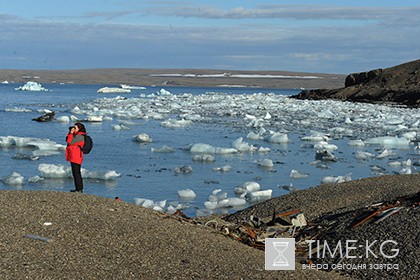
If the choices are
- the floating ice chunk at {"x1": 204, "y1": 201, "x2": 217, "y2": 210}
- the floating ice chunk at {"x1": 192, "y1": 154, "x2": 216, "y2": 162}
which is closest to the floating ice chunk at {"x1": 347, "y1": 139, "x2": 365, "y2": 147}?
the floating ice chunk at {"x1": 192, "y1": 154, "x2": 216, "y2": 162}

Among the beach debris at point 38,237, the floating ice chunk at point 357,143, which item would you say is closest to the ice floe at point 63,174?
the beach debris at point 38,237

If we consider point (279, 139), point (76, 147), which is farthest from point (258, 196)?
point (279, 139)

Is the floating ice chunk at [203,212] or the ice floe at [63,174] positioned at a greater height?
the ice floe at [63,174]

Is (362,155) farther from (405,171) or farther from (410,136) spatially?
(410,136)

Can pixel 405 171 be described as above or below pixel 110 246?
below

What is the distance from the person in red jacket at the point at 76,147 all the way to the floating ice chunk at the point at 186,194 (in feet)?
5.29

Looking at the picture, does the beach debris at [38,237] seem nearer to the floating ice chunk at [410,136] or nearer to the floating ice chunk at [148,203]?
the floating ice chunk at [148,203]

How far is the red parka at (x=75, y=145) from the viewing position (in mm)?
7133

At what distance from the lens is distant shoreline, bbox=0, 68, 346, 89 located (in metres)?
110

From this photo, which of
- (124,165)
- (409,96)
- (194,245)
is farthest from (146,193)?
(409,96)

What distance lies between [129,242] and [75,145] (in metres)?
2.81

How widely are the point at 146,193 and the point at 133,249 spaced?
4348mm

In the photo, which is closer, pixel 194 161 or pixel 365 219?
pixel 365 219

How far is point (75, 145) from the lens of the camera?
720 cm
